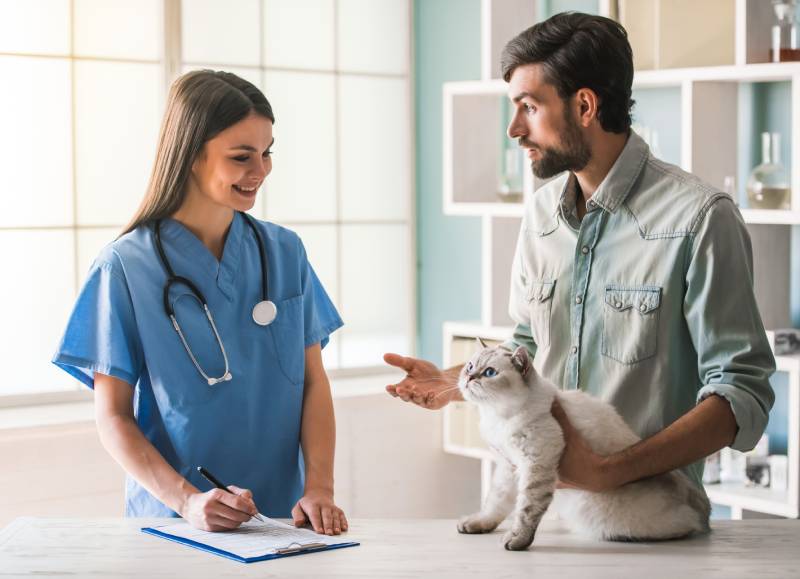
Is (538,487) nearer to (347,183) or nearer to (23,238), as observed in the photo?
(23,238)

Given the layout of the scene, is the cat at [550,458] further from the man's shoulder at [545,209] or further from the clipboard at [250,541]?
the man's shoulder at [545,209]

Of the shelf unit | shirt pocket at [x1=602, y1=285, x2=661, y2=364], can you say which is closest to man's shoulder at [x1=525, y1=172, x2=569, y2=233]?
shirt pocket at [x1=602, y1=285, x2=661, y2=364]

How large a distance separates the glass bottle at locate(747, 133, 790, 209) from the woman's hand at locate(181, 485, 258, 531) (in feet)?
6.27

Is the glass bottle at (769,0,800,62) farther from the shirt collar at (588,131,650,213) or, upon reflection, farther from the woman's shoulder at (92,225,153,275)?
the woman's shoulder at (92,225,153,275)

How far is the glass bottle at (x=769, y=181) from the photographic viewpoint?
2963mm

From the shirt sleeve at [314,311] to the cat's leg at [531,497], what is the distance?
67 cm

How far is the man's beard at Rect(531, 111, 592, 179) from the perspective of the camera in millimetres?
1832

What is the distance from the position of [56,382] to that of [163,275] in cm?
201

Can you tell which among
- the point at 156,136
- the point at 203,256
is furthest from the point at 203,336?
the point at 156,136

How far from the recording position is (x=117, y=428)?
187 cm

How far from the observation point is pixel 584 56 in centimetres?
180

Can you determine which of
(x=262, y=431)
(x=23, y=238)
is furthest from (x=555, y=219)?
(x=23, y=238)

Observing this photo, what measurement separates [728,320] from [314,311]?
0.88m

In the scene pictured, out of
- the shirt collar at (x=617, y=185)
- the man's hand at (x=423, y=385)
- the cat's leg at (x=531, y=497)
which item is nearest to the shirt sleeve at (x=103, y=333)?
the man's hand at (x=423, y=385)
